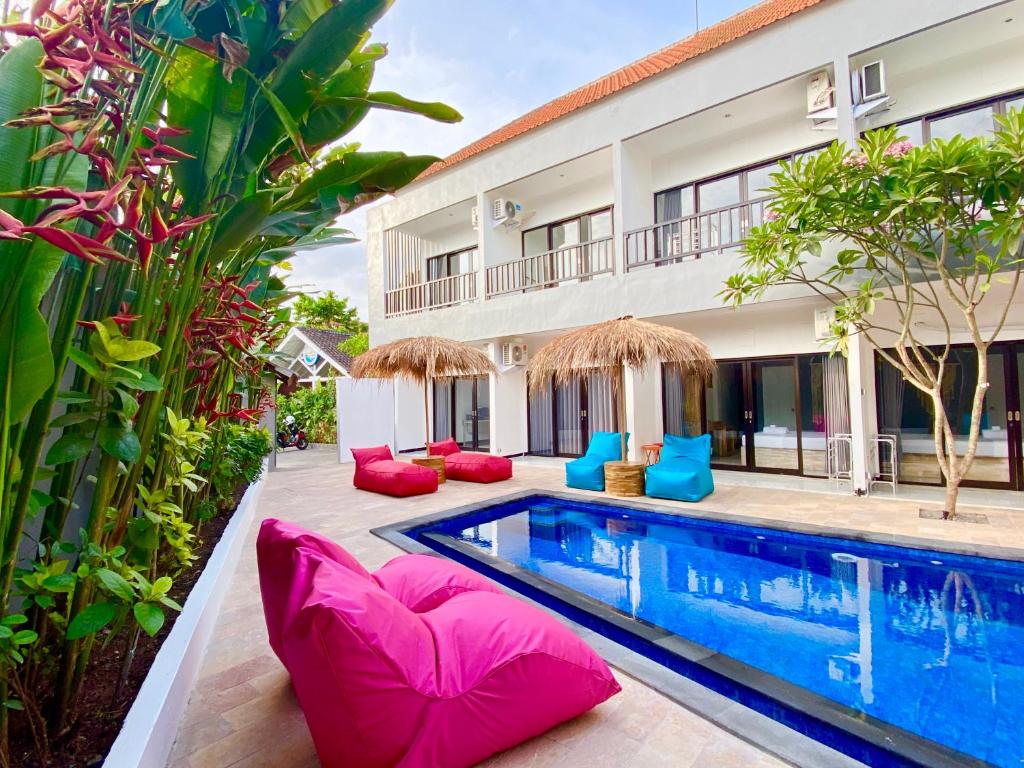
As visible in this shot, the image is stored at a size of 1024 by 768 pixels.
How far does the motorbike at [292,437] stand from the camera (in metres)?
18.6

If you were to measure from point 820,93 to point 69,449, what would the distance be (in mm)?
11566

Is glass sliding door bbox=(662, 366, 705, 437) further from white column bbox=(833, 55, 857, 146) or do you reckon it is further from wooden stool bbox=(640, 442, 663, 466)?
white column bbox=(833, 55, 857, 146)

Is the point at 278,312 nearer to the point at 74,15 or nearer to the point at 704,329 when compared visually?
the point at 74,15

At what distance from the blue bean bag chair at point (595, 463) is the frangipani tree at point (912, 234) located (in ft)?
12.2

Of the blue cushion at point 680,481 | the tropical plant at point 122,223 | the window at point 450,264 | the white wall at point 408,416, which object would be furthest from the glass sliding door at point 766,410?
the tropical plant at point 122,223

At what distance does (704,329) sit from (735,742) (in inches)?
→ 416

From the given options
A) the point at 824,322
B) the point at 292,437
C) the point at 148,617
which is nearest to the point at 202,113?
the point at 148,617

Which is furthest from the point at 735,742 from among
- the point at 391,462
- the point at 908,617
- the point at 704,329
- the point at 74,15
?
the point at 704,329

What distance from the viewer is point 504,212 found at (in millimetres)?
14461

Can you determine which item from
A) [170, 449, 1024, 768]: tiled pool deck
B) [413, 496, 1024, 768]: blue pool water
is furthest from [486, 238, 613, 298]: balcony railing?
[170, 449, 1024, 768]: tiled pool deck

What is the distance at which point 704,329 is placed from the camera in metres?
12.3

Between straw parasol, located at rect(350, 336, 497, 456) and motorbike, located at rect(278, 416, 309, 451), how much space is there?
781 cm

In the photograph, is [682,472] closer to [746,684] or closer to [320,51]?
[746,684]

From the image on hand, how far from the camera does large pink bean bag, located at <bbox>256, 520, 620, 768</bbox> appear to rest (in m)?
2.26
